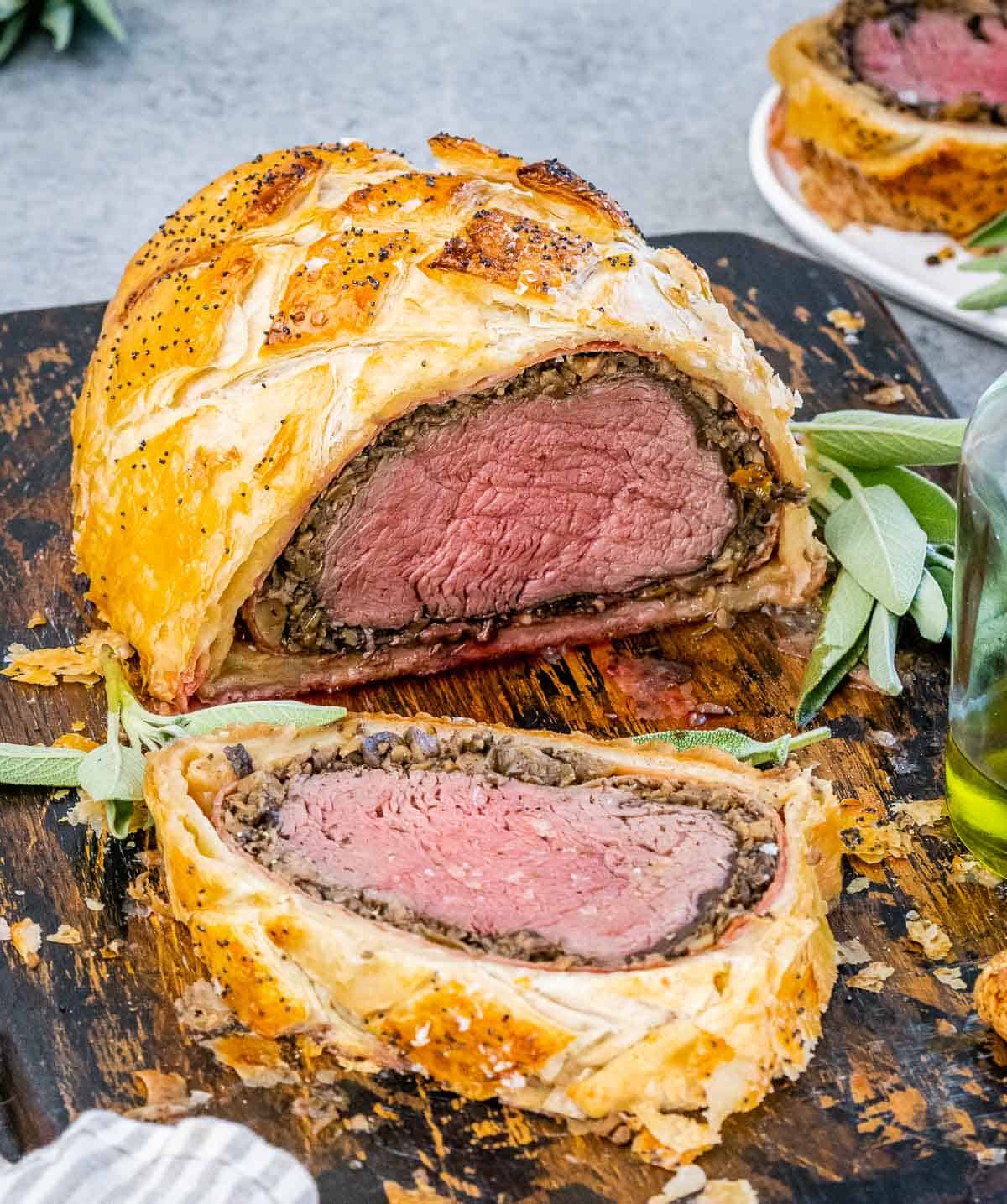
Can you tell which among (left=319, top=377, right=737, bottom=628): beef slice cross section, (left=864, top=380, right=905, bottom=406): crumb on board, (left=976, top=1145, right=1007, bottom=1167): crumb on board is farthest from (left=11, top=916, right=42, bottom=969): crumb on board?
(left=864, top=380, right=905, bottom=406): crumb on board

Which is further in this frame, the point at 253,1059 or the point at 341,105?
the point at 341,105

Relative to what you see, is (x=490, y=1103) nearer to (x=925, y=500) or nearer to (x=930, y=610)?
(x=930, y=610)

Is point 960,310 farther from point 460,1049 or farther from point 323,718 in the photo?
point 460,1049

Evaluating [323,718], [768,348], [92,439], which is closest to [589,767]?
[323,718]

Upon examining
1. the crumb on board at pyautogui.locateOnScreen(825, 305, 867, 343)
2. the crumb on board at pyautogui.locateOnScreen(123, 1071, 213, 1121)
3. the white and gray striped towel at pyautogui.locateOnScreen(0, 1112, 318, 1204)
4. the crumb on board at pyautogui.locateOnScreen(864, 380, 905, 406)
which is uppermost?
the crumb on board at pyautogui.locateOnScreen(825, 305, 867, 343)

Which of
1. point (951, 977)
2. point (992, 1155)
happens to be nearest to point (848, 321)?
point (951, 977)

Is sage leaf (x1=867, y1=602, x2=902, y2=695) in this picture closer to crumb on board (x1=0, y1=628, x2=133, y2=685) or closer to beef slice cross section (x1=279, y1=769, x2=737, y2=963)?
beef slice cross section (x1=279, y1=769, x2=737, y2=963)

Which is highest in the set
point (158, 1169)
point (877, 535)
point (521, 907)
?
point (877, 535)
